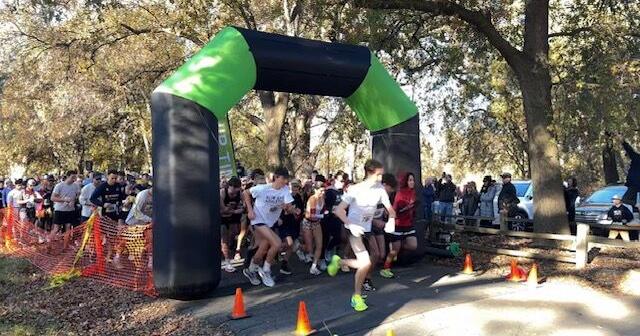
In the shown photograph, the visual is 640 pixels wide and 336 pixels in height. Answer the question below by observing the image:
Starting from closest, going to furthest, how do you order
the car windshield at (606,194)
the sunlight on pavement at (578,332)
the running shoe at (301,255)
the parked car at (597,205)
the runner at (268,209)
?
the sunlight on pavement at (578,332) → the runner at (268,209) → the running shoe at (301,255) → the parked car at (597,205) → the car windshield at (606,194)

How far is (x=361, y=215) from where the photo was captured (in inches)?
310

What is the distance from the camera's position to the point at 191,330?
7160 mm

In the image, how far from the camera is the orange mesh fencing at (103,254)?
9.95 m

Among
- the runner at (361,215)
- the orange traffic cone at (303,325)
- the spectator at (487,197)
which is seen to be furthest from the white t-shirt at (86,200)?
the spectator at (487,197)

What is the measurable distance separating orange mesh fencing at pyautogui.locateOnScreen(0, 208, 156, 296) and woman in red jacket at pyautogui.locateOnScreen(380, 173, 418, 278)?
374 centimetres

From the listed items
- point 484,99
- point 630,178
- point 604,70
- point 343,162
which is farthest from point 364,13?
point 343,162

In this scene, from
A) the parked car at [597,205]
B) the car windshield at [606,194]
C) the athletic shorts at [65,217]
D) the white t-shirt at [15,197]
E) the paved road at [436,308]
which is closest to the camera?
the paved road at [436,308]

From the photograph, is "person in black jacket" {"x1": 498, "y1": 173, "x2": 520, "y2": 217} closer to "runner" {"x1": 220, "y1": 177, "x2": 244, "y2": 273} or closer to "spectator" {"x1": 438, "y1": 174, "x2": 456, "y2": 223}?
"spectator" {"x1": 438, "y1": 174, "x2": 456, "y2": 223}

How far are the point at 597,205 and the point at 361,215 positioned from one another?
945 cm

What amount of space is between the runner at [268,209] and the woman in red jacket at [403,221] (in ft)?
5.73

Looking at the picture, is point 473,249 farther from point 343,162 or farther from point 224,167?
point 343,162

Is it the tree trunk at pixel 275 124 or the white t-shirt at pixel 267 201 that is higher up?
the tree trunk at pixel 275 124

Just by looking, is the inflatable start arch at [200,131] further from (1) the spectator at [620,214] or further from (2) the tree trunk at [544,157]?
(1) the spectator at [620,214]

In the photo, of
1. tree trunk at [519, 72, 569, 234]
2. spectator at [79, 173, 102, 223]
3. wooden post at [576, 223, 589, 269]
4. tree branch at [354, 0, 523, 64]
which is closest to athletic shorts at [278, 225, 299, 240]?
tree branch at [354, 0, 523, 64]
